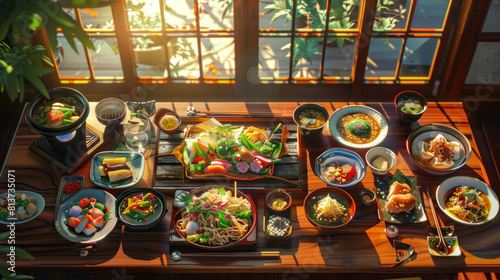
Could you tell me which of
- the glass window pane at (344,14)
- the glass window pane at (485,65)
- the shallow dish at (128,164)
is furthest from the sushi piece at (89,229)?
the glass window pane at (485,65)

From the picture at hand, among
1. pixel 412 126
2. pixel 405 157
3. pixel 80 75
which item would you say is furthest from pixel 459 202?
pixel 80 75

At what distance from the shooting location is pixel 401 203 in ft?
10.1

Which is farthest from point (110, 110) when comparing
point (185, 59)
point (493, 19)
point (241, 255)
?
point (493, 19)

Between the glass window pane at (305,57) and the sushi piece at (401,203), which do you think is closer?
the sushi piece at (401,203)

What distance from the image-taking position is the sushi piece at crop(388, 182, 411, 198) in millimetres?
3172

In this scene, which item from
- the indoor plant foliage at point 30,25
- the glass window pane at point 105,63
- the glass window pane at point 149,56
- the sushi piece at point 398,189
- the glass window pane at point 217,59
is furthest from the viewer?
the glass window pane at point 105,63

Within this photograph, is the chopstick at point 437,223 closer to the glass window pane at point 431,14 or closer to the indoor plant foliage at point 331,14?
the indoor plant foliage at point 331,14

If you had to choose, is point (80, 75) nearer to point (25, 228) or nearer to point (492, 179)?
point (25, 228)

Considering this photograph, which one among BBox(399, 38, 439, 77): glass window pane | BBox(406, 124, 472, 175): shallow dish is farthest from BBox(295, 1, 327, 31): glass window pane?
BBox(406, 124, 472, 175): shallow dish

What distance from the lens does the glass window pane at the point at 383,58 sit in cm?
499

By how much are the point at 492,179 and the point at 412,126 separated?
1276mm

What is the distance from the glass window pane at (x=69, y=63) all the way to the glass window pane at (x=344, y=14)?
2753 mm

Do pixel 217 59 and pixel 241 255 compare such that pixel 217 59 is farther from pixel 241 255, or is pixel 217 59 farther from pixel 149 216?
pixel 241 255

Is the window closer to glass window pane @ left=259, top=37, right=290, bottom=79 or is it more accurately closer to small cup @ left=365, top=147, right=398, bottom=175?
glass window pane @ left=259, top=37, right=290, bottom=79
